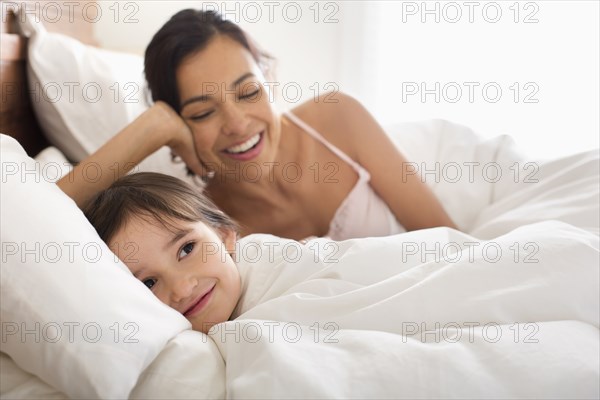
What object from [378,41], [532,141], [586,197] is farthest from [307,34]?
[586,197]

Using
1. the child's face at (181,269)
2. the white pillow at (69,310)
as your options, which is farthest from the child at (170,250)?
the white pillow at (69,310)

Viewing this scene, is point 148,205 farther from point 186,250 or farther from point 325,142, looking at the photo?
point 325,142

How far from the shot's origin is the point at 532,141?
8.73 ft

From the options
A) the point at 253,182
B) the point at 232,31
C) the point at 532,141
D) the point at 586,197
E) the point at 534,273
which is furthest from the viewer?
the point at 532,141

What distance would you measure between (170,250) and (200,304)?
95 millimetres

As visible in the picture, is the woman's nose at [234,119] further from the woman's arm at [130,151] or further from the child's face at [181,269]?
the child's face at [181,269]

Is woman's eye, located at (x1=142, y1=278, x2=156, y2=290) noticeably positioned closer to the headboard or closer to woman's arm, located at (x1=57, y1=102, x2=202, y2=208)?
woman's arm, located at (x1=57, y1=102, x2=202, y2=208)

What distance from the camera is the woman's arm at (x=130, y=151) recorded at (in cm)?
125

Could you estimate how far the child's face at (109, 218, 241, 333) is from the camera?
92 centimetres

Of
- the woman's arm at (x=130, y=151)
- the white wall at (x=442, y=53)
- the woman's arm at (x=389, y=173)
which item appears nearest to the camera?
the woman's arm at (x=130, y=151)

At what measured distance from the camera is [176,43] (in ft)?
4.82

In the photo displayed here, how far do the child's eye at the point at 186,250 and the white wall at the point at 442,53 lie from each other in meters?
2.02

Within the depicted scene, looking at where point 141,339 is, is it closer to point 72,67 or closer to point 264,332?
point 264,332

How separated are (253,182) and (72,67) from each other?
58 centimetres
